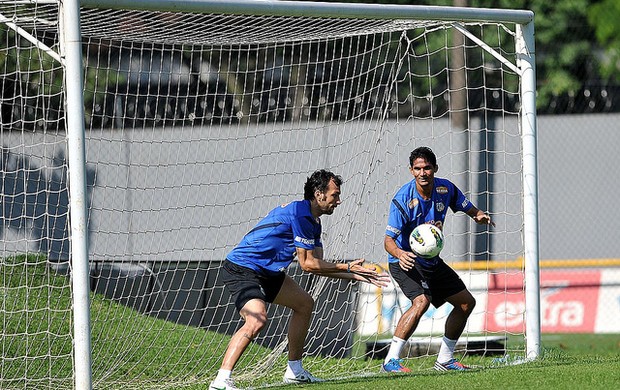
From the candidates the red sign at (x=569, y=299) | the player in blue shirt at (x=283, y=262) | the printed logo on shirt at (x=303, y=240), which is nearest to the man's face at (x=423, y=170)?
the player in blue shirt at (x=283, y=262)

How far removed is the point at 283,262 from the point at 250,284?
33 centimetres

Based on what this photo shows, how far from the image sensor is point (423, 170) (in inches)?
339

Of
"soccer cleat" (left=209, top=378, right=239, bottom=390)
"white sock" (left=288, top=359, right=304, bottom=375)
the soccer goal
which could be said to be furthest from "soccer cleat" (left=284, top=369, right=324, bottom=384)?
"soccer cleat" (left=209, top=378, right=239, bottom=390)

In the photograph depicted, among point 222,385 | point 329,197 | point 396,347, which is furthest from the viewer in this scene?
point 396,347

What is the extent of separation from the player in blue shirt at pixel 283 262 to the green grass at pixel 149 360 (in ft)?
2.44

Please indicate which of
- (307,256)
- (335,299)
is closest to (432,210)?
(307,256)

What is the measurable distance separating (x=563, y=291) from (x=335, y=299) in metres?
3.91

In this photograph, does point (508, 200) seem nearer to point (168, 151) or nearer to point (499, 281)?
point (499, 281)

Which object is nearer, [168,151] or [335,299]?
[335,299]

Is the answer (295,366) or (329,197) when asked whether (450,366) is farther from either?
(329,197)

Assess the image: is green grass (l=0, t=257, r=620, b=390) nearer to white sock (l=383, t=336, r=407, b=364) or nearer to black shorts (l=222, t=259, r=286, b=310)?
white sock (l=383, t=336, r=407, b=364)

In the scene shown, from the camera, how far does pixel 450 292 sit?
346 inches

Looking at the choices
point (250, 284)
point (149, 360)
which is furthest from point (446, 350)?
point (149, 360)

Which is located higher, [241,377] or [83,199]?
[83,199]
